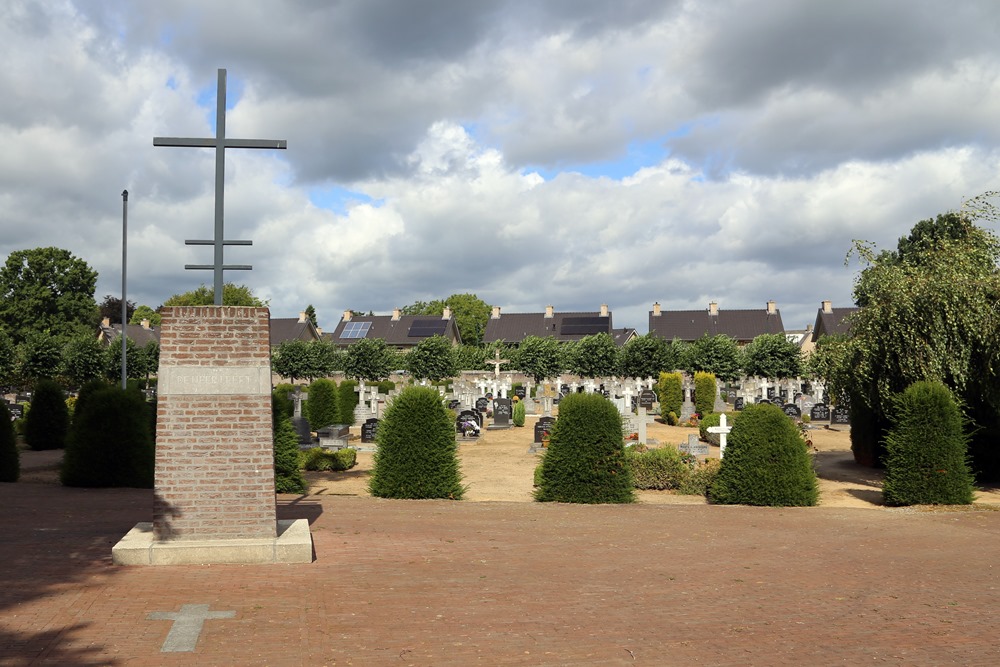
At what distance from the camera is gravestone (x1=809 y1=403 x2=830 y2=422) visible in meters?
36.9

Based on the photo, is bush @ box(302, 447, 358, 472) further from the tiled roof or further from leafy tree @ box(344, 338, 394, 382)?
the tiled roof

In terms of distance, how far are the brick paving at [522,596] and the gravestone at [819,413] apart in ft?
83.6

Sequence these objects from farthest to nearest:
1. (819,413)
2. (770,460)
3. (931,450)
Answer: (819,413) → (931,450) → (770,460)

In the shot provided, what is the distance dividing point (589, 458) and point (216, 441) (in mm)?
7932

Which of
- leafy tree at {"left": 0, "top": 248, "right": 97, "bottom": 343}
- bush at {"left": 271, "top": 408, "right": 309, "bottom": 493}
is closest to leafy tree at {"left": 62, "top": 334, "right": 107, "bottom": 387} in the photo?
leafy tree at {"left": 0, "top": 248, "right": 97, "bottom": 343}

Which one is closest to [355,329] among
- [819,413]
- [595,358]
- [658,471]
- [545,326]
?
[545,326]

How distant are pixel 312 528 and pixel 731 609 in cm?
597

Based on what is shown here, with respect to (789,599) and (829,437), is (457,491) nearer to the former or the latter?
(789,599)

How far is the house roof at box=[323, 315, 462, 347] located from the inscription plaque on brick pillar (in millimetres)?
81621

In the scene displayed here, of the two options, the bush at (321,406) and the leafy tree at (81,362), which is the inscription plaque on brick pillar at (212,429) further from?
the leafy tree at (81,362)

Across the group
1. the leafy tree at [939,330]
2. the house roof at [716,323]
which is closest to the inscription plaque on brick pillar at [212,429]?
the leafy tree at [939,330]

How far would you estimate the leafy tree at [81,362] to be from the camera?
52.3 meters

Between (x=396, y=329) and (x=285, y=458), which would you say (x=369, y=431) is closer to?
(x=285, y=458)

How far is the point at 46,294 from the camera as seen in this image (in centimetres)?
6594
